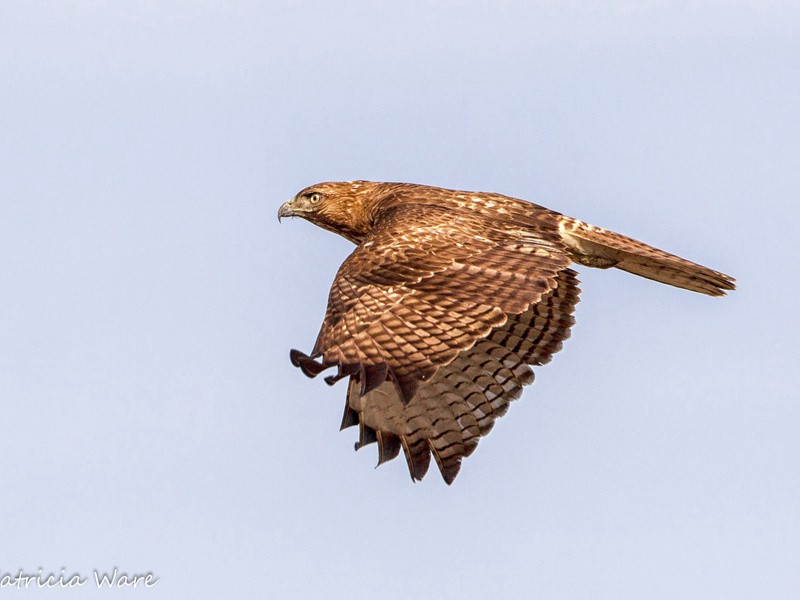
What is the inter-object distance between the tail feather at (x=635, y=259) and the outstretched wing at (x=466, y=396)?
Result: 0.73 metres

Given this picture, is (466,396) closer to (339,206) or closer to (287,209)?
(339,206)

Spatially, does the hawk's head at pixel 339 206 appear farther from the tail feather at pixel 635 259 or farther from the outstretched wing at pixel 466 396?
the outstretched wing at pixel 466 396

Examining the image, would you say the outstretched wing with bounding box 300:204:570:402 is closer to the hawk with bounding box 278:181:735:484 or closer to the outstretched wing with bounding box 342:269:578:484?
the hawk with bounding box 278:181:735:484

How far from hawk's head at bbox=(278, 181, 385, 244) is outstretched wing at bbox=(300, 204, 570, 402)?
228 cm

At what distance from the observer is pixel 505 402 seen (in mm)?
13953

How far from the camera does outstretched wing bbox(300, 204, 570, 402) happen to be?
11961 mm

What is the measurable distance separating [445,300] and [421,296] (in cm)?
21

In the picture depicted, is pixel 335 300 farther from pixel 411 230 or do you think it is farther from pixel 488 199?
pixel 488 199

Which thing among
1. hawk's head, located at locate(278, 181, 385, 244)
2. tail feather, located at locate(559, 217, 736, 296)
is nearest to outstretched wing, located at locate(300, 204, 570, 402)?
tail feather, located at locate(559, 217, 736, 296)

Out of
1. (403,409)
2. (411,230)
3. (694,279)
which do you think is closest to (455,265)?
(411,230)

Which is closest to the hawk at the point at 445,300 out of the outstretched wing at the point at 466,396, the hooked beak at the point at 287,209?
the outstretched wing at the point at 466,396

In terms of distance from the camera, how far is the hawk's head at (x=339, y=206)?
52.4 feet

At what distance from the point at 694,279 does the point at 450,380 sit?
2.56 metres

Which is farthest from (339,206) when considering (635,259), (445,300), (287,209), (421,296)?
(445,300)
